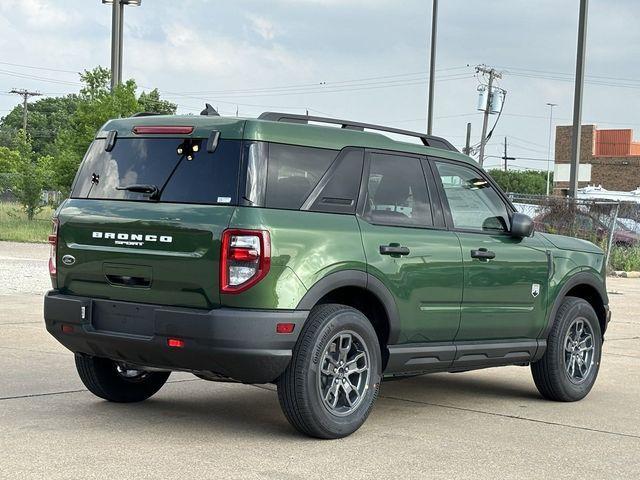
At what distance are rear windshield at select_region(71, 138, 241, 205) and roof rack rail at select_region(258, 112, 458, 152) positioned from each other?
1.43 feet

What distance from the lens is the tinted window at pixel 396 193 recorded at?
7.29 m

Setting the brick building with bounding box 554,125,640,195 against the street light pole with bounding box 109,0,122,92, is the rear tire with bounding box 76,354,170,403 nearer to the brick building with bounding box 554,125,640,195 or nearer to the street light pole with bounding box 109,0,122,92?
the street light pole with bounding box 109,0,122,92

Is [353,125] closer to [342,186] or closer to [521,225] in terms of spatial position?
[342,186]

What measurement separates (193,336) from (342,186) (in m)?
1.45

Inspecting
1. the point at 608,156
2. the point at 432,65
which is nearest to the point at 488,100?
the point at 608,156

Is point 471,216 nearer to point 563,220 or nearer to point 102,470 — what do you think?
point 102,470

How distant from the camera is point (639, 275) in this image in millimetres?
26688

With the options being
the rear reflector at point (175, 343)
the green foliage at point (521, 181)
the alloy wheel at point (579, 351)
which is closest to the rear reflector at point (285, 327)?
the rear reflector at point (175, 343)

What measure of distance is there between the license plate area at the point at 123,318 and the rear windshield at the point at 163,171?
69 cm

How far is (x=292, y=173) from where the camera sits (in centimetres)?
679

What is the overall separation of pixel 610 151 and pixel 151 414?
214ft

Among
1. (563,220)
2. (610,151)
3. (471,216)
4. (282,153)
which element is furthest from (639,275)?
(610,151)

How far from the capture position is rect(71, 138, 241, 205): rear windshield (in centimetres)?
662

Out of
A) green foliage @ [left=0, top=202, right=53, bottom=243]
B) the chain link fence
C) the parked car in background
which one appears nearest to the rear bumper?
the chain link fence
